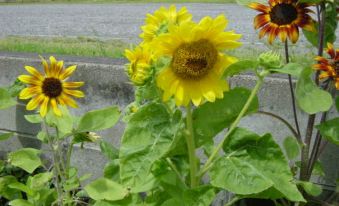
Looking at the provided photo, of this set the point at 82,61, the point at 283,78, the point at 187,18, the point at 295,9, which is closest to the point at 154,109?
the point at 187,18

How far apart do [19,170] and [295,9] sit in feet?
5.44

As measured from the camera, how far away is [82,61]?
7.88 feet

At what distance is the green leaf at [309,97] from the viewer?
1.34 meters

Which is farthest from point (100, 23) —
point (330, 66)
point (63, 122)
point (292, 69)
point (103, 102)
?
point (292, 69)

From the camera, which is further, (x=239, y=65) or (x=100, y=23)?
(x=100, y=23)

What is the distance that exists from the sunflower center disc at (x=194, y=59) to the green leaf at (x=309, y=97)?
23 cm

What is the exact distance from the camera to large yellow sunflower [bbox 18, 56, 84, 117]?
5.82ft

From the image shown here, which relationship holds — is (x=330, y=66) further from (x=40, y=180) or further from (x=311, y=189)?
(x=40, y=180)

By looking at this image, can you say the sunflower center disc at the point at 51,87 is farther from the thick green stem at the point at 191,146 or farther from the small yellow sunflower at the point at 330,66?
the small yellow sunflower at the point at 330,66

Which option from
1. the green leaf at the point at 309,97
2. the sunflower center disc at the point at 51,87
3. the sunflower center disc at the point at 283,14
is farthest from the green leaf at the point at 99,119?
the green leaf at the point at 309,97

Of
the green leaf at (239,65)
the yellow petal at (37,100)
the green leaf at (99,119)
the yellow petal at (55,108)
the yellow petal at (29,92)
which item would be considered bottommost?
the green leaf at (99,119)

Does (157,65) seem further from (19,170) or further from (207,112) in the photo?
(19,170)

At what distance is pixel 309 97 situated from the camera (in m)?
1.37

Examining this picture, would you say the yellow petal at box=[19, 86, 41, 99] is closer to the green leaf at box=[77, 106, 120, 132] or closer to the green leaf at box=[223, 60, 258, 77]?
the green leaf at box=[77, 106, 120, 132]
